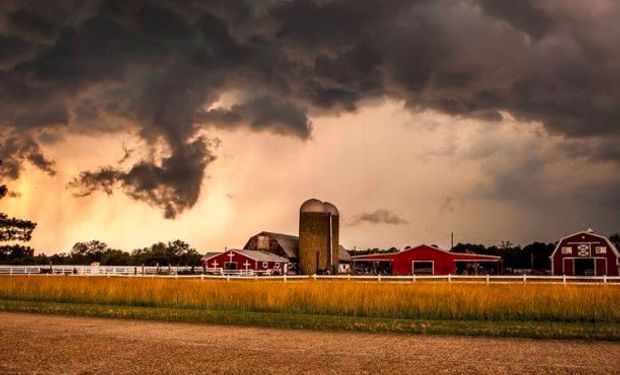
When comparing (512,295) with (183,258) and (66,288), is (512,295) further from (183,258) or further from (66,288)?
(183,258)

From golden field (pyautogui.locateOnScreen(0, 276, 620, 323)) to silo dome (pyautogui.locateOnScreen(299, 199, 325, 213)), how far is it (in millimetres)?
50972

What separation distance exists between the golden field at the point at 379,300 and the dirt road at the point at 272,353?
5.42 metres

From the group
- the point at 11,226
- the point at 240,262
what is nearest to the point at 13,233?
the point at 11,226

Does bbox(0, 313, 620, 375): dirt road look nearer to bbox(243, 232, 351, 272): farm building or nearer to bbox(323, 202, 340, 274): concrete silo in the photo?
bbox(323, 202, 340, 274): concrete silo

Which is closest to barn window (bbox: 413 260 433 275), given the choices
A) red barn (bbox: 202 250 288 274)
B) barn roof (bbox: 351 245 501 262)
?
barn roof (bbox: 351 245 501 262)

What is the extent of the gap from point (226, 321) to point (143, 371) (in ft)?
30.9

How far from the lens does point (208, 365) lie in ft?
38.9

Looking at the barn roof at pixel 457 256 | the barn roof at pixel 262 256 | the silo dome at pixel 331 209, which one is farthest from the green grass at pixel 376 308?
the silo dome at pixel 331 209

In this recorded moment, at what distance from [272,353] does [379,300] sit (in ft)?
33.5

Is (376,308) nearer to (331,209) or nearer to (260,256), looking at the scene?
(260,256)

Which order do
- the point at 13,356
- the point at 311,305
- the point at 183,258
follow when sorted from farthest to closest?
the point at 183,258 < the point at 311,305 < the point at 13,356

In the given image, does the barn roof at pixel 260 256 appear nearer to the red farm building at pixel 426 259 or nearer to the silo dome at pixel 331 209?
the silo dome at pixel 331 209

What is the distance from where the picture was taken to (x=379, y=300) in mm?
23109

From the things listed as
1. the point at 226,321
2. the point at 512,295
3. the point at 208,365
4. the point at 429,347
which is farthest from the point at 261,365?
the point at 512,295
